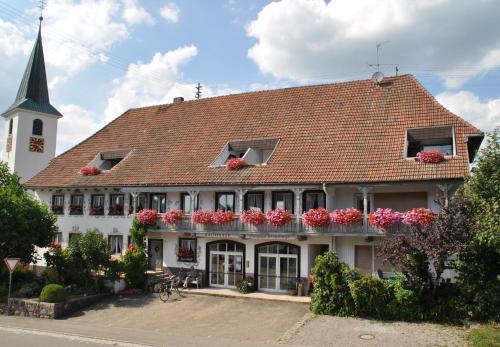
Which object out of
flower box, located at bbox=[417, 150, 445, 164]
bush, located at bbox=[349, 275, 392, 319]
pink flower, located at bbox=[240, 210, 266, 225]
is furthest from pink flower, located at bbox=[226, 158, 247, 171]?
bush, located at bbox=[349, 275, 392, 319]

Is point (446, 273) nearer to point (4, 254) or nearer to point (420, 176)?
point (420, 176)

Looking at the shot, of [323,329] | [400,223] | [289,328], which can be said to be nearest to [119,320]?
[289,328]

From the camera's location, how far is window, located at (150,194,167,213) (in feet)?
89.8

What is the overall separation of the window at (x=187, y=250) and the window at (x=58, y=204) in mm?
9341

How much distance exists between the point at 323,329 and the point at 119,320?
863cm

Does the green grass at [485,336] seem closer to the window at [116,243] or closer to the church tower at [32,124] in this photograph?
the window at [116,243]

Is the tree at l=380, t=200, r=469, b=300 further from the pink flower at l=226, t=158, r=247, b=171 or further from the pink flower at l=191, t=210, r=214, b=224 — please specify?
the pink flower at l=226, t=158, r=247, b=171

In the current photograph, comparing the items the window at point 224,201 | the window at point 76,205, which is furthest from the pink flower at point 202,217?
the window at point 76,205

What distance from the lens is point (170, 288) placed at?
2439 centimetres

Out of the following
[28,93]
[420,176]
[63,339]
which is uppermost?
[28,93]

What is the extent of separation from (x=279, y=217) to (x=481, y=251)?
8473 mm

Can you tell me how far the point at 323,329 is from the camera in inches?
685

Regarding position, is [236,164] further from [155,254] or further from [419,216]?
[419,216]

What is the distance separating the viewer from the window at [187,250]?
85.5 feet
